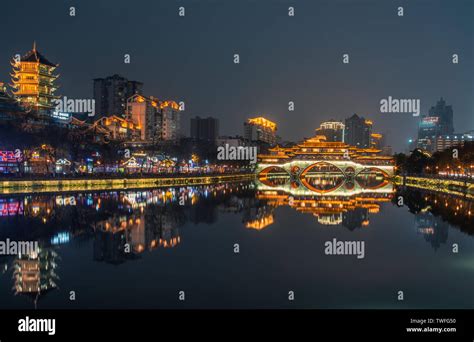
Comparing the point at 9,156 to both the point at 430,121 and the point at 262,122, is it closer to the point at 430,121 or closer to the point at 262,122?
the point at 262,122

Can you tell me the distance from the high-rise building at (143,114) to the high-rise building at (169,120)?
315cm

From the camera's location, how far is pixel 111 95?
12112cm

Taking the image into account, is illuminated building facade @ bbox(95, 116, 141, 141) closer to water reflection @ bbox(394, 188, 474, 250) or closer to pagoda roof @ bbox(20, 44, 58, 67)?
pagoda roof @ bbox(20, 44, 58, 67)

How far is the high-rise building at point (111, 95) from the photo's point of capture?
120500 millimetres

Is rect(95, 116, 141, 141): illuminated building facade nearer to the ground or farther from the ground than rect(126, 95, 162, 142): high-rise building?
nearer to the ground

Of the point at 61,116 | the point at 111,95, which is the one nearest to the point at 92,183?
the point at 61,116

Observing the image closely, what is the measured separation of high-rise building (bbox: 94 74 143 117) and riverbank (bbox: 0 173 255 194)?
65.6 meters

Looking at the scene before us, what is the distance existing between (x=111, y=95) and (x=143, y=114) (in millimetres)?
14337

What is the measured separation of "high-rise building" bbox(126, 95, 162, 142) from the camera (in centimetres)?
11188

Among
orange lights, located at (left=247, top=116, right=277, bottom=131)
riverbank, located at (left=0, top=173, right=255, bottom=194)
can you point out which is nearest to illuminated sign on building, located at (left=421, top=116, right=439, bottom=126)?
orange lights, located at (left=247, top=116, right=277, bottom=131)

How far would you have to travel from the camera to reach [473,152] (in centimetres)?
5278
